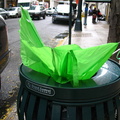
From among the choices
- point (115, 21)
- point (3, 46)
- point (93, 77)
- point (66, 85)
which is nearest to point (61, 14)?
point (115, 21)

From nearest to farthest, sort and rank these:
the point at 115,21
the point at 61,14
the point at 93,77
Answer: the point at 93,77 < the point at 115,21 < the point at 61,14

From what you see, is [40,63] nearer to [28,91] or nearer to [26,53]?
[26,53]

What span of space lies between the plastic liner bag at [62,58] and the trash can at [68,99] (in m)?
0.07

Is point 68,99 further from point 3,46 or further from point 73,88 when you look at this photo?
point 3,46

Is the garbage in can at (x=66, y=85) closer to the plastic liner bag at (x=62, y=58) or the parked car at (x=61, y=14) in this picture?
the plastic liner bag at (x=62, y=58)

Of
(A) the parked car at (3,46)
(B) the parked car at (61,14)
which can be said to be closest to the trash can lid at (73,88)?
(A) the parked car at (3,46)

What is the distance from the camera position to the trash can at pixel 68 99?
4.48ft

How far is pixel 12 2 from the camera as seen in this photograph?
44812 mm

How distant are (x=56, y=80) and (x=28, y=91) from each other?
247 millimetres

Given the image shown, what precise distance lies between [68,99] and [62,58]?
0.31 metres

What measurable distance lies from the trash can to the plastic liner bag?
2.8 inches

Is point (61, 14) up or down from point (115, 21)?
up

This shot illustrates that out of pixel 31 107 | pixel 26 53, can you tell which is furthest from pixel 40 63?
pixel 31 107

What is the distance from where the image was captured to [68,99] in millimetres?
1365
